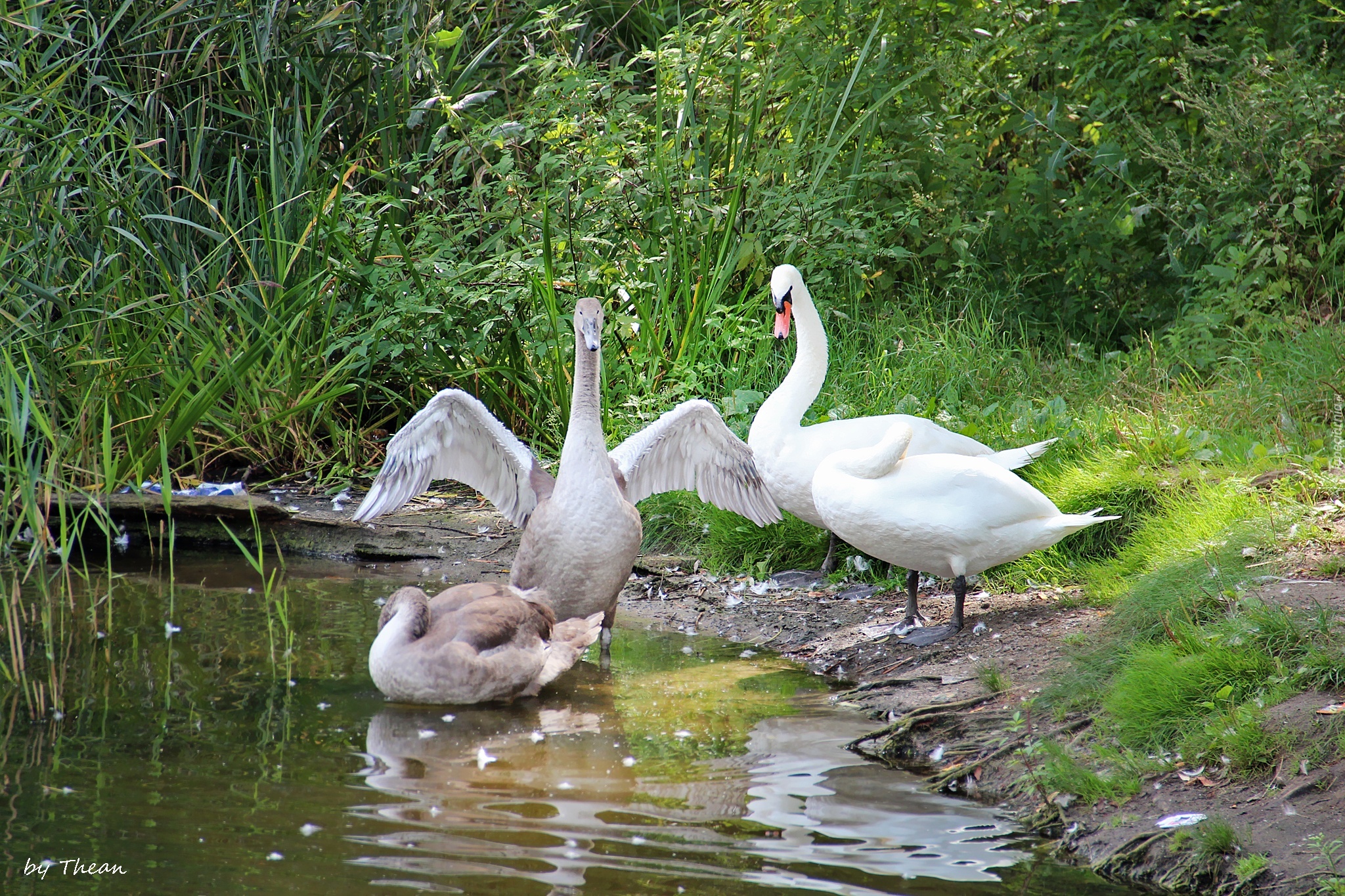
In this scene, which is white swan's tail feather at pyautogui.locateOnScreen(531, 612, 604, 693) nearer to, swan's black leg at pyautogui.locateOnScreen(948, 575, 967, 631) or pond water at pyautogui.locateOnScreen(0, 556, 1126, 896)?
pond water at pyautogui.locateOnScreen(0, 556, 1126, 896)

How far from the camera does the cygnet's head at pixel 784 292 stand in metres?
6.27

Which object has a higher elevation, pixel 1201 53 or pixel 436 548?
pixel 1201 53

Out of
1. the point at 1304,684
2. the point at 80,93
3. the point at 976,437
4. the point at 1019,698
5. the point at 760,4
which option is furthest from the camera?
the point at 760,4

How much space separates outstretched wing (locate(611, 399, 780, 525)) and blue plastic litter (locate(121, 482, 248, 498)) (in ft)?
7.74

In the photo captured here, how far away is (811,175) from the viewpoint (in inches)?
311

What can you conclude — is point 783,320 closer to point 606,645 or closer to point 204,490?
point 606,645

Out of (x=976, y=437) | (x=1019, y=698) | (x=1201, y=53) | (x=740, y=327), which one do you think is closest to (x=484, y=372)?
(x=740, y=327)

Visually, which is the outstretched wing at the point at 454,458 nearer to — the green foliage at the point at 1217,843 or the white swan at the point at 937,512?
the white swan at the point at 937,512

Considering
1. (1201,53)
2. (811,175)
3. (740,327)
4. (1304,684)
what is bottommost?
(1304,684)

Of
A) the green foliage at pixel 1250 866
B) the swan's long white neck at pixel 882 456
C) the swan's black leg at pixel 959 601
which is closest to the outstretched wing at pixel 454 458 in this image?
the swan's long white neck at pixel 882 456

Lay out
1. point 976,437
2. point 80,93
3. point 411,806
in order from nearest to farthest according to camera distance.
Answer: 1. point 411,806
2. point 976,437
3. point 80,93

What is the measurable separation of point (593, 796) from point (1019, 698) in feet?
5.29

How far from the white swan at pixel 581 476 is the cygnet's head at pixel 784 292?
0.74m

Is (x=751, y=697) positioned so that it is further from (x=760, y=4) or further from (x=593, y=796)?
(x=760, y=4)
